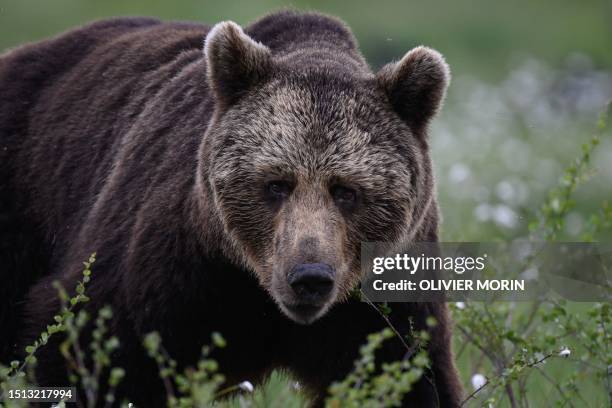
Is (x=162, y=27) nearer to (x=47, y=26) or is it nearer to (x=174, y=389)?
(x=174, y=389)

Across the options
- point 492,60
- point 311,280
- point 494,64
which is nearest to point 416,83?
point 311,280

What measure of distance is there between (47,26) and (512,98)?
9.51 meters

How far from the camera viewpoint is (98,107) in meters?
7.50

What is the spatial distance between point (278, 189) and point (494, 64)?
19.7 metres

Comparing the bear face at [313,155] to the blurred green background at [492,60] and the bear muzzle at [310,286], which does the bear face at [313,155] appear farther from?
the blurred green background at [492,60]

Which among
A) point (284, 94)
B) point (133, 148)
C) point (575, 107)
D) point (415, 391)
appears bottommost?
point (575, 107)

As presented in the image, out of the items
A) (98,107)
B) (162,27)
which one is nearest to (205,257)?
(98,107)

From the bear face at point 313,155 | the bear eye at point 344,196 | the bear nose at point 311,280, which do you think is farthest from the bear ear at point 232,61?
the bear nose at point 311,280

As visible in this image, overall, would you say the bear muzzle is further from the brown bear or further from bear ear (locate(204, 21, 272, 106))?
bear ear (locate(204, 21, 272, 106))

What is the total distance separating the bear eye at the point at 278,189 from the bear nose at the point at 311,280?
0.54m

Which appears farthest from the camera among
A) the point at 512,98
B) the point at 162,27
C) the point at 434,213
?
the point at 512,98

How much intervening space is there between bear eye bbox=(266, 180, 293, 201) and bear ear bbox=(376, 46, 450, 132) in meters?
0.74

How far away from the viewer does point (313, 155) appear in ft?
18.7

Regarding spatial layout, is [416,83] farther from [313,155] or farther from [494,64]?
[494,64]
